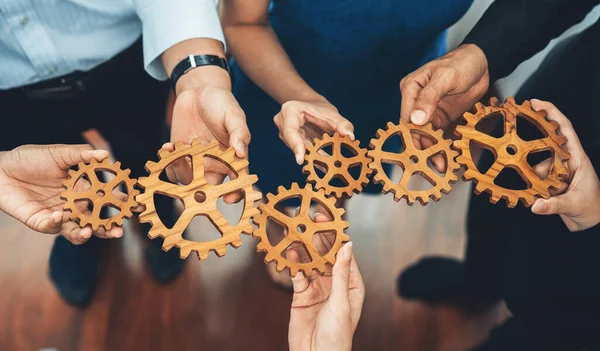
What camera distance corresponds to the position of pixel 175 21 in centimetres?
92

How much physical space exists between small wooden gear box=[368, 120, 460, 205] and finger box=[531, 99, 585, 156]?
0.19 m

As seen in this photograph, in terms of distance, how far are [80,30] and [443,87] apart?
2.40ft

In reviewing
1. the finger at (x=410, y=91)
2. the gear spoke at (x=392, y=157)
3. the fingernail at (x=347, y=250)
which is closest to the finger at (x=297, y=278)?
the fingernail at (x=347, y=250)

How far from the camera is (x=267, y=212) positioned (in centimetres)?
76

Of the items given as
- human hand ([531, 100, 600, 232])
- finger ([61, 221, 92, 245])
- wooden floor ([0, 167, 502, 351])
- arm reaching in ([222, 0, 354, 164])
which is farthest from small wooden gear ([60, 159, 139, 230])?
human hand ([531, 100, 600, 232])

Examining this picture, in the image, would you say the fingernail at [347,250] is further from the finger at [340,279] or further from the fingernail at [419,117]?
the fingernail at [419,117]

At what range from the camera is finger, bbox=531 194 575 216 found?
79 cm

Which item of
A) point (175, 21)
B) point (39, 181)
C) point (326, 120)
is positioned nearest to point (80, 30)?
point (175, 21)

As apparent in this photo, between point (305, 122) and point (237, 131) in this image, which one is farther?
point (305, 122)

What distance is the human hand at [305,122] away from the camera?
875 millimetres

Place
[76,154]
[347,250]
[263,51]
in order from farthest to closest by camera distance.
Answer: [263,51], [76,154], [347,250]

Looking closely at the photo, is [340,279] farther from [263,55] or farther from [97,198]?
[263,55]

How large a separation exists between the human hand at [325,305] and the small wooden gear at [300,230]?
0.9 inches

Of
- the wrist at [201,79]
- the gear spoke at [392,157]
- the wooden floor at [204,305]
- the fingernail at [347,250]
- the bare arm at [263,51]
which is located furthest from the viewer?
the wooden floor at [204,305]
